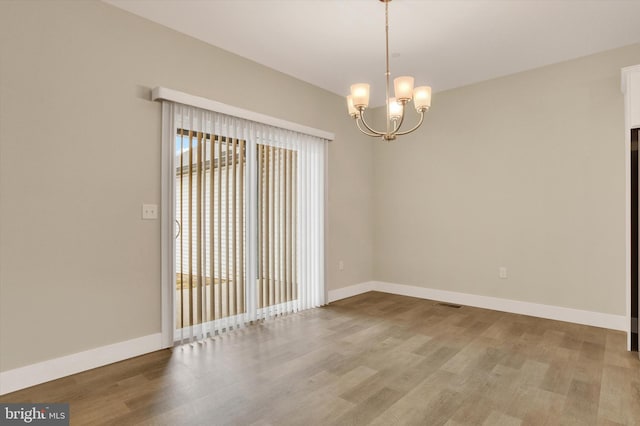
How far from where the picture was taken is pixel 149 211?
9.94 feet

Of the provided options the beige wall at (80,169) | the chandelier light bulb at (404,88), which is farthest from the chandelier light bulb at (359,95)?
the beige wall at (80,169)

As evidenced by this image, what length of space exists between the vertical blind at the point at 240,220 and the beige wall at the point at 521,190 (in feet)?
4.75

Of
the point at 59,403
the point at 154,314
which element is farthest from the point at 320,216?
the point at 59,403

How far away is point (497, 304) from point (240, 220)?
10.7 ft

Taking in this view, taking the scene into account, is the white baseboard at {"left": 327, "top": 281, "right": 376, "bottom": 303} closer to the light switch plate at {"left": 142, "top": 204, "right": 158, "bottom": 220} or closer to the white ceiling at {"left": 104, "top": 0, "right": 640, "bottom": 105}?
the light switch plate at {"left": 142, "top": 204, "right": 158, "bottom": 220}

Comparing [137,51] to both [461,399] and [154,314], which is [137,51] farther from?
[461,399]

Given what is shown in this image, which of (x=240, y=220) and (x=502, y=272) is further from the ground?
(x=240, y=220)

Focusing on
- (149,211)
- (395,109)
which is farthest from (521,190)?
(149,211)

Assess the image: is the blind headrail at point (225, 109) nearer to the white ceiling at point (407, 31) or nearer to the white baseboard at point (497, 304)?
the white ceiling at point (407, 31)

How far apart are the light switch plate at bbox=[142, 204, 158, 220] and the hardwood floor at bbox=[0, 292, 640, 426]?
1166 millimetres

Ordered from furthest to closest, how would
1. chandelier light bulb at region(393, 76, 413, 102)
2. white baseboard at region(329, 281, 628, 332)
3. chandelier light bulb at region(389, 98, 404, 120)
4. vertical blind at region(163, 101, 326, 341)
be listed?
white baseboard at region(329, 281, 628, 332) → vertical blind at region(163, 101, 326, 341) → chandelier light bulb at region(389, 98, 404, 120) → chandelier light bulb at region(393, 76, 413, 102)

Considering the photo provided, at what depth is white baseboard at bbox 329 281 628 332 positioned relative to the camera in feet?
11.9

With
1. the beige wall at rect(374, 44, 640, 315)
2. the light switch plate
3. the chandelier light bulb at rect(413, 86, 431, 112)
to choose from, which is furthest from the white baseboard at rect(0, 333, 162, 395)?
the beige wall at rect(374, 44, 640, 315)

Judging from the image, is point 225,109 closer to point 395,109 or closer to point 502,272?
point 395,109
